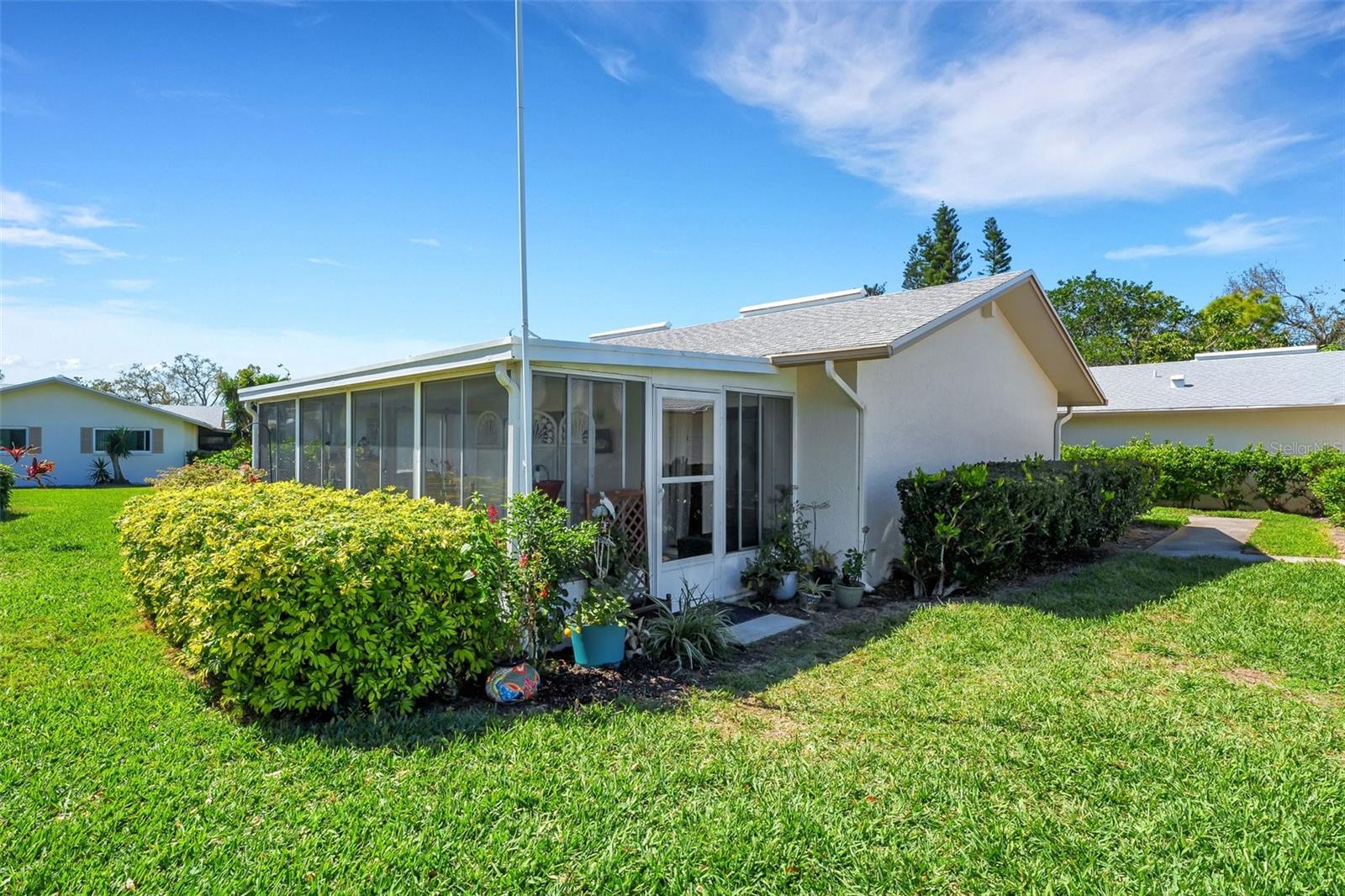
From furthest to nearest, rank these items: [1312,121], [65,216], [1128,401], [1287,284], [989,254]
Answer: [989,254], [1287,284], [1128,401], [1312,121], [65,216]

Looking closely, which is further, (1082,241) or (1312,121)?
(1082,241)

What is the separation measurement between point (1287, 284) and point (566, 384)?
40.1 meters

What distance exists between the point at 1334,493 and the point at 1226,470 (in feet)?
11.3

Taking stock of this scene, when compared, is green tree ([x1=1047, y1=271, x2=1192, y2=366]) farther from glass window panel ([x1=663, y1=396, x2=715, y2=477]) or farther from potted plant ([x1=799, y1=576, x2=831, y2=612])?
glass window panel ([x1=663, y1=396, x2=715, y2=477])

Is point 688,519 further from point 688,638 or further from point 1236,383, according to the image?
point 1236,383

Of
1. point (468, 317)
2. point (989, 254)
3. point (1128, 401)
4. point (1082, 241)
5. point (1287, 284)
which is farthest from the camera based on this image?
point (989, 254)

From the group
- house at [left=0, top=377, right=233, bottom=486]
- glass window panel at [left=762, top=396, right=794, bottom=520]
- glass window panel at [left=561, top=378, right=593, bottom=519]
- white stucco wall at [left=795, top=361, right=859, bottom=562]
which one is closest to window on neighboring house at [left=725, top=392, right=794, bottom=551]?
glass window panel at [left=762, top=396, right=794, bottom=520]

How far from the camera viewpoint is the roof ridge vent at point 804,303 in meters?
13.0

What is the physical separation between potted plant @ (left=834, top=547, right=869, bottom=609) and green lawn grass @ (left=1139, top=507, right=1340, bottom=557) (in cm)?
740

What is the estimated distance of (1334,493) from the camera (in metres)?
13.1

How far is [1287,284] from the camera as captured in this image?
3247cm

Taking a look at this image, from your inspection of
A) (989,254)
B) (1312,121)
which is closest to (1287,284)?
(989,254)

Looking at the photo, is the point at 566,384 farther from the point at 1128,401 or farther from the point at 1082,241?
the point at 1082,241

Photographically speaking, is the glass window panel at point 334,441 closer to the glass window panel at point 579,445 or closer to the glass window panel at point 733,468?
the glass window panel at point 579,445
